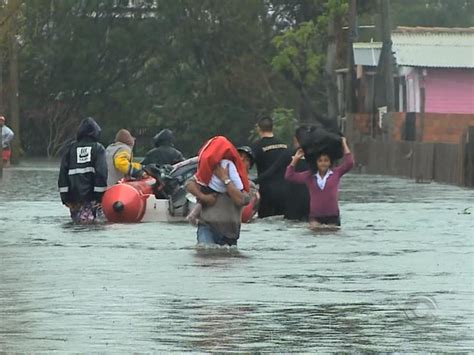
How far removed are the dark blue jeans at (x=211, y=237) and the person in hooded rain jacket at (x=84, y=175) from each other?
529cm

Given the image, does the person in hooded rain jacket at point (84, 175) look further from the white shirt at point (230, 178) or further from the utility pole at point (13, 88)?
the utility pole at point (13, 88)

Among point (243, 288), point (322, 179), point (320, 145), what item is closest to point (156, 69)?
point (320, 145)

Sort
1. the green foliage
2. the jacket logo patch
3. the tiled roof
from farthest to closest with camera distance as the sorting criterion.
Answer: the green foliage, the tiled roof, the jacket logo patch

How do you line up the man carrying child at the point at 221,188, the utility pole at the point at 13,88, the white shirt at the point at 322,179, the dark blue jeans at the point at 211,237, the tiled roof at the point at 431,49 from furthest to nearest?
the tiled roof at the point at 431,49, the utility pole at the point at 13,88, the white shirt at the point at 322,179, the dark blue jeans at the point at 211,237, the man carrying child at the point at 221,188

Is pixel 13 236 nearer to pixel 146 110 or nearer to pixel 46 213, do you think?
pixel 46 213

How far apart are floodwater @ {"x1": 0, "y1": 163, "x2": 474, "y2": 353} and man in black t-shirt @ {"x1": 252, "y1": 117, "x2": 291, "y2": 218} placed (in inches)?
9.9

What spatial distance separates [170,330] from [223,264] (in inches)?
199

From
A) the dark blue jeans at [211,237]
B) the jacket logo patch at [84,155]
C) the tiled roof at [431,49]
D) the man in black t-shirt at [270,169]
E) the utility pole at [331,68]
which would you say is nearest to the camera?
the dark blue jeans at [211,237]

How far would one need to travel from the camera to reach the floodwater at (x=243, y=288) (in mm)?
10914

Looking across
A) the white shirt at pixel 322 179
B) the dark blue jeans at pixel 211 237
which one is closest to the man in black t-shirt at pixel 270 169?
the white shirt at pixel 322 179

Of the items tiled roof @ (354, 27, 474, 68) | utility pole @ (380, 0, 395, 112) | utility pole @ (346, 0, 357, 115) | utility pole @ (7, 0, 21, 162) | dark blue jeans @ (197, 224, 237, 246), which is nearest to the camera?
dark blue jeans @ (197, 224, 237, 246)

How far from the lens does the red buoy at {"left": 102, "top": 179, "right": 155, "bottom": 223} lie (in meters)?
22.9

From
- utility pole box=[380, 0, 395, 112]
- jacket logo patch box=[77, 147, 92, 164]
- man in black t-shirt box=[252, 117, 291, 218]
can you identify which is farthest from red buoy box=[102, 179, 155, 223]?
utility pole box=[380, 0, 395, 112]

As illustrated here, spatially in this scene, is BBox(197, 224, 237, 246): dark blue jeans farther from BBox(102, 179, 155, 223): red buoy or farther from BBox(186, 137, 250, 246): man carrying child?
BBox(102, 179, 155, 223): red buoy
